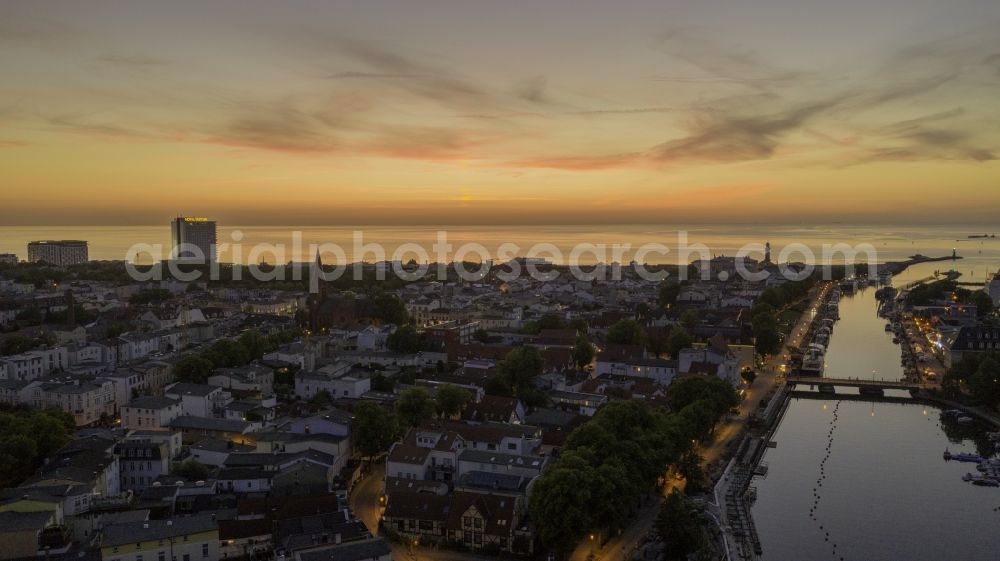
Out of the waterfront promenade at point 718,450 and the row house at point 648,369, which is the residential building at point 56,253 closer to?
the row house at point 648,369

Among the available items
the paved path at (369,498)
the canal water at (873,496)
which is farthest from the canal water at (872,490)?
the paved path at (369,498)

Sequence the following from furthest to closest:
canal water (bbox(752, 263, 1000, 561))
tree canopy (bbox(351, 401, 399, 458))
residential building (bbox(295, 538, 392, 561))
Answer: tree canopy (bbox(351, 401, 399, 458)), canal water (bbox(752, 263, 1000, 561)), residential building (bbox(295, 538, 392, 561))

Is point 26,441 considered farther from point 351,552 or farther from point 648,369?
point 648,369

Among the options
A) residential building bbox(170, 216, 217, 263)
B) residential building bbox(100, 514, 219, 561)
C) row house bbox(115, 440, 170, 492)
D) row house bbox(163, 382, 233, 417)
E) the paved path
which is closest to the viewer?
residential building bbox(100, 514, 219, 561)

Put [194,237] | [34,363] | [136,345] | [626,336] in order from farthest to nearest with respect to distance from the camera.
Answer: [194,237], [626,336], [136,345], [34,363]

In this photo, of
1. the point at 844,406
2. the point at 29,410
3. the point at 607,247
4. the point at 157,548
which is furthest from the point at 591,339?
the point at 607,247

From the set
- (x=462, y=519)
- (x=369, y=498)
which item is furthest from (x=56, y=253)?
(x=462, y=519)

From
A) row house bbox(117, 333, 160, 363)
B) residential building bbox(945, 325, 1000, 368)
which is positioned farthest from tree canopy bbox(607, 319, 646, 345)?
row house bbox(117, 333, 160, 363)

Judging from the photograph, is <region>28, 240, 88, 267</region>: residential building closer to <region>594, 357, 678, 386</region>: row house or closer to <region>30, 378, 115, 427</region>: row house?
<region>30, 378, 115, 427</region>: row house

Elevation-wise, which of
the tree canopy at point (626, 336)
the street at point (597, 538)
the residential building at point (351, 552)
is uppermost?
the tree canopy at point (626, 336)
